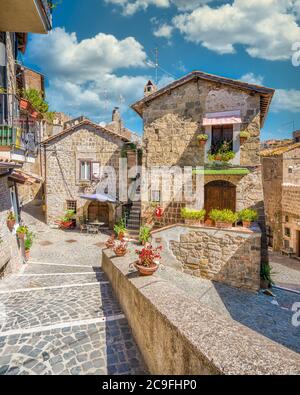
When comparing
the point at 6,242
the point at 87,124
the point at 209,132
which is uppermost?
the point at 87,124

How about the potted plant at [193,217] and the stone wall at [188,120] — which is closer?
the potted plant at [193,217]

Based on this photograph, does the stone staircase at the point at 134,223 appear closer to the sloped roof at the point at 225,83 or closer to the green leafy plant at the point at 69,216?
the green leafy plant at the point at 69,216

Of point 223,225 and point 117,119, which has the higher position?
point 117,119

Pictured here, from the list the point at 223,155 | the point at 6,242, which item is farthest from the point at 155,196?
the point at 6,242

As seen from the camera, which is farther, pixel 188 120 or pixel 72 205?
pixel 72 205

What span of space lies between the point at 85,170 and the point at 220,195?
35.8 ft

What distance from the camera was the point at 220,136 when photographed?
12492mm

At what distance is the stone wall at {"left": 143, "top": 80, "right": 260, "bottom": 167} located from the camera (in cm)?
1178

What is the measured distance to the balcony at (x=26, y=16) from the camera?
6.19 metres

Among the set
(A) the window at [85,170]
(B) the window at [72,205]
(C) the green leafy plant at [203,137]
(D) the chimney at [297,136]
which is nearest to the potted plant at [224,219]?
(C) the green leafy plant at [203,137]

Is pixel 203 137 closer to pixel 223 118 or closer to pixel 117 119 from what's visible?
pixel 223 118

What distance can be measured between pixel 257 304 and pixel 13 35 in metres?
15.3

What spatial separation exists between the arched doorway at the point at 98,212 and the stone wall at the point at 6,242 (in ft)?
30.0

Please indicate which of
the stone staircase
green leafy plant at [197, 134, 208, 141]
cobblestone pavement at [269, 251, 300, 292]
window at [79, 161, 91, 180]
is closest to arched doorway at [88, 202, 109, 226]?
window at [79, 161, 91, 180]
